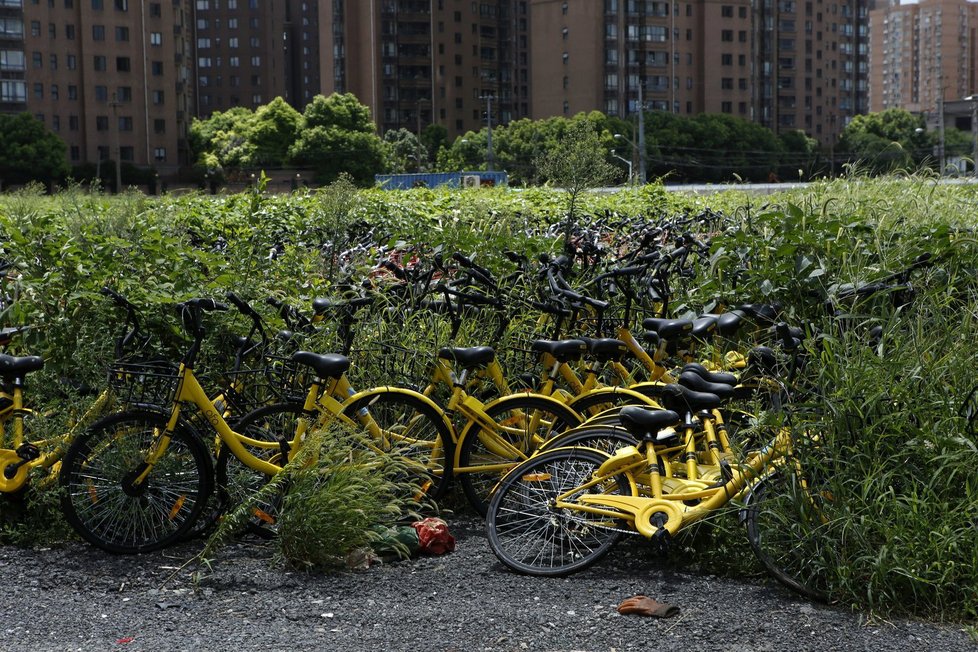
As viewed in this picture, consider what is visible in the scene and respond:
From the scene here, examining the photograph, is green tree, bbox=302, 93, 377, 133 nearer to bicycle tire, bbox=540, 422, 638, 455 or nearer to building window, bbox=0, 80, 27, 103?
building window, bbox=0, 80, 27, 103

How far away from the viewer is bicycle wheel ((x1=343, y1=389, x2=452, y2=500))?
5.85 m

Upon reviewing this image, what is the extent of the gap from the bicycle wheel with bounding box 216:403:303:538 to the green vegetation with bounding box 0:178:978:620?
40cm

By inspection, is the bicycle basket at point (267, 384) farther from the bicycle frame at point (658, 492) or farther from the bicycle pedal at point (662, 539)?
the bicycle pedal at point (662, 539)

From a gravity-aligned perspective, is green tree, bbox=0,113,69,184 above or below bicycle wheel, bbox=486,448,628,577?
above

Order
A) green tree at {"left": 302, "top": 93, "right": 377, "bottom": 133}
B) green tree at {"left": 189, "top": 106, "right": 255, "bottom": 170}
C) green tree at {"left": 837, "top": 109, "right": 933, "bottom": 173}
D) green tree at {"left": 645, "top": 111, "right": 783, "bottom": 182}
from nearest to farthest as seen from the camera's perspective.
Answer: green tree at {"left": 302, "top": 93, "right": 377, "bottom": 133}, green tree at {"left": 645, "top": 111, "right": 783, "bottom": 182}, green tree at {"left": 189, "top": 106, "right": 255, "bottom": 170}, green tree at {"left": 837, "top": 109, "right": 933, "bottom": 173}

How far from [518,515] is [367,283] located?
2.73 meters

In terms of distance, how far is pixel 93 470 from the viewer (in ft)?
18.4

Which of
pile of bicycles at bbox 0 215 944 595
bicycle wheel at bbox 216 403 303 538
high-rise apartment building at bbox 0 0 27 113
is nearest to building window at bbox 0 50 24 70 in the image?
high-rise apartment building at bbox 0 0 27 113

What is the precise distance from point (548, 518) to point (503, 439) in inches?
32.4

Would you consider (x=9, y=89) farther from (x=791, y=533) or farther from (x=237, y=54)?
(x=791, y=533)

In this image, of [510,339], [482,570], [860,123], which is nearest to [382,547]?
[482,570]

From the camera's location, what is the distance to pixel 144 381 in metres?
5.64

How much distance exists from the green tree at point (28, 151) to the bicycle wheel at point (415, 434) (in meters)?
92.3

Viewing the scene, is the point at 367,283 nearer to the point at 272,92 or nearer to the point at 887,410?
the point at 887,410
